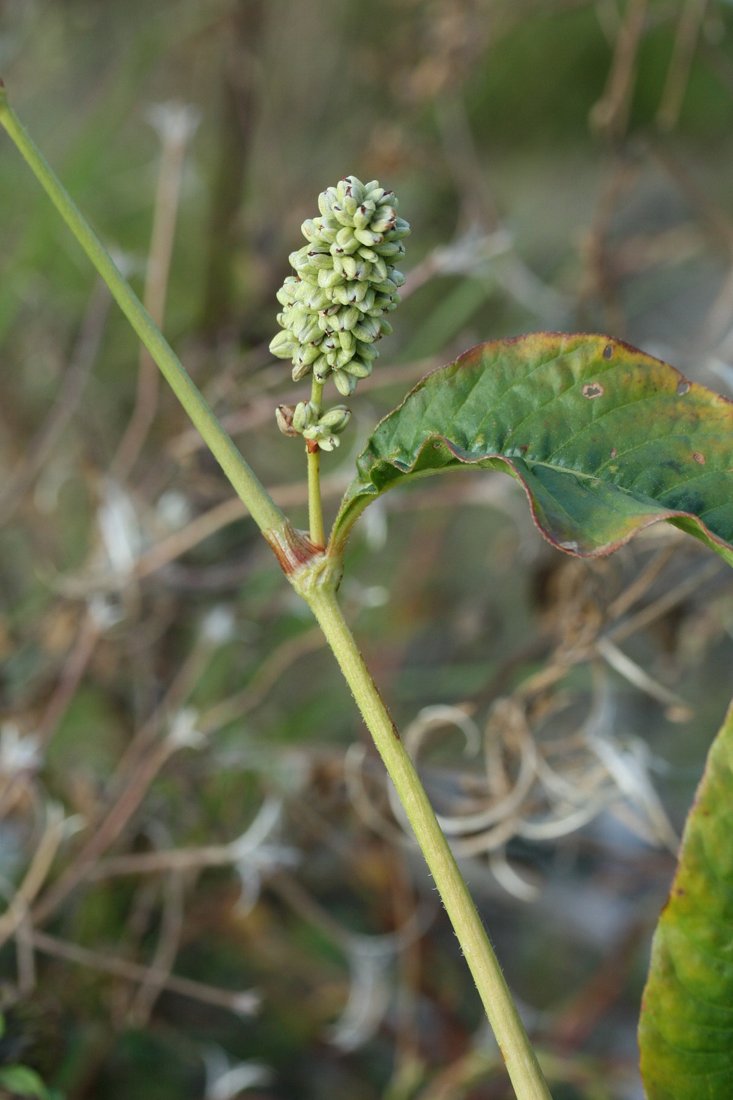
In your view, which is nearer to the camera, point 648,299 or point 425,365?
point 425,365

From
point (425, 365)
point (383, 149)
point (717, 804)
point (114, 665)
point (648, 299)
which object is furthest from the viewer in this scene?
point (648, 299)

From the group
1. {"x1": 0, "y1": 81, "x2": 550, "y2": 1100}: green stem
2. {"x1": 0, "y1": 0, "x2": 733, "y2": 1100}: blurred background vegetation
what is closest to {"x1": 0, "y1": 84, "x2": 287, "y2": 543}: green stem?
{"x1": 0, "y1": 81, "x2": 550, "y2": 1100}: green stem

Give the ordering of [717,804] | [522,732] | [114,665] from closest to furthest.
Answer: [717,804], [522,732], [114,665]

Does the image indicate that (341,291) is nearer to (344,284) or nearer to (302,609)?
(344,284)

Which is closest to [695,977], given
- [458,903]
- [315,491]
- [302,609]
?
[458,903]

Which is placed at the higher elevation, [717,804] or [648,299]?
[648,299]

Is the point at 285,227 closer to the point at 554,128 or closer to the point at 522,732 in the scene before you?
the point at 554,128

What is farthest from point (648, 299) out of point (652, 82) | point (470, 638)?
point (470, 638)
